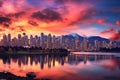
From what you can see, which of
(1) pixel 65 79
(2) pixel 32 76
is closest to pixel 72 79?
(1) pixel 65 79

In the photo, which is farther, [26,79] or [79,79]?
[79,79]

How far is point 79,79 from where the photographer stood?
1949 inches

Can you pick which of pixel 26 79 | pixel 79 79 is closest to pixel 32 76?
pixel 26 79

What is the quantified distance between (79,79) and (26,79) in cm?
1524

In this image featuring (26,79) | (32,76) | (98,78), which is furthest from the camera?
(98,78)

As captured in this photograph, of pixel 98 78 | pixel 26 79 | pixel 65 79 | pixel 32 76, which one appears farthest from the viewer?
pixel 98 78

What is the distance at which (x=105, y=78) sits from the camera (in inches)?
1982

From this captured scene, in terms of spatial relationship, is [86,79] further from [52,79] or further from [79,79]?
[52,79]

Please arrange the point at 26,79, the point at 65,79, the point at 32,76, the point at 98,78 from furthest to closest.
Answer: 1. the point at 98,78
2. the point at 65,79
3. the point at 32,76
4. the point at 26,79

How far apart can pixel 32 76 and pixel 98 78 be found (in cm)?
1682

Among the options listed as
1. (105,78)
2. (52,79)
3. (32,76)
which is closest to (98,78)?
(105,78)

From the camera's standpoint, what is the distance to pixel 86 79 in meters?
49.7

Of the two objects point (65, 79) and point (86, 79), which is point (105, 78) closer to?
point (86, 79)

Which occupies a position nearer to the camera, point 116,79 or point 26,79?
point 26,79
